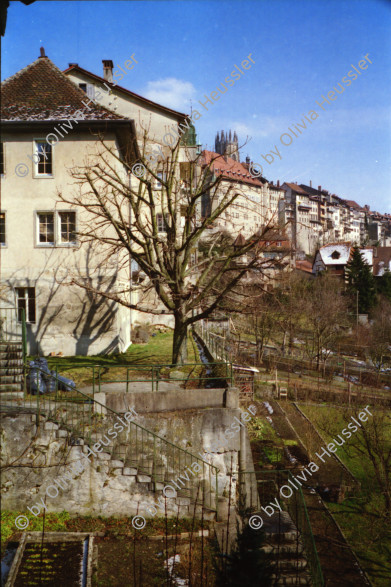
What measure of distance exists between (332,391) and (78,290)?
11.0 metres

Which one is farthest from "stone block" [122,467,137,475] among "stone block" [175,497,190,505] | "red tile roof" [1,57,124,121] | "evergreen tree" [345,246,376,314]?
"red tile roof" [1,57,124,121]

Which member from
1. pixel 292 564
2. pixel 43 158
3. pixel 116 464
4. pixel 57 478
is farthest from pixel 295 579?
pixel 43 158

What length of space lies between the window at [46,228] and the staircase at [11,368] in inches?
215

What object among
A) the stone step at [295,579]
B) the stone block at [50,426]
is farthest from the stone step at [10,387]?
the stone step at [295,579]

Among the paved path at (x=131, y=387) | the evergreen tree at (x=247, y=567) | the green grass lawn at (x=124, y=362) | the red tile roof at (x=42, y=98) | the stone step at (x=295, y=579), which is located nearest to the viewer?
the evergreen tree at (x=247, y=567)

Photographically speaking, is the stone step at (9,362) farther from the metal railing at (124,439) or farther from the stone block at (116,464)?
the stone block at (116,464)

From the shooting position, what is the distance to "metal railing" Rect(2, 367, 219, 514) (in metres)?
8.11

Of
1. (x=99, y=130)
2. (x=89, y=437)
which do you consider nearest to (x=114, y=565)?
(x=89, y=437)

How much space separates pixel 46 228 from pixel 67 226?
70 cm

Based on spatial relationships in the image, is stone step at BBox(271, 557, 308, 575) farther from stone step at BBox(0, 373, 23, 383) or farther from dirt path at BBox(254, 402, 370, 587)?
stone step at BBox(0, 373, 23, 383)

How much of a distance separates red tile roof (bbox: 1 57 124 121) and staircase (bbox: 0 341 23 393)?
778cm

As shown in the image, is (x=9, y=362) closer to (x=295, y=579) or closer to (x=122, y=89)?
(x=295, y=579)

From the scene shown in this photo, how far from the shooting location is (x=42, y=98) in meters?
13.6

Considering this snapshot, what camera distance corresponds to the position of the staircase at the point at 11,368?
824 cm
